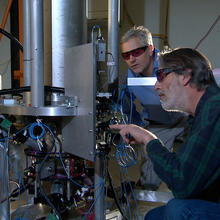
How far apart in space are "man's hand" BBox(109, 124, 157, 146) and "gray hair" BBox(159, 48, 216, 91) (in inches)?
10.1

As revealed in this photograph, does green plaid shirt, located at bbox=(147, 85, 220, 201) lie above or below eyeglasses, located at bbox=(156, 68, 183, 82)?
below

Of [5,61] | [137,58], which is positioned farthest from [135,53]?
[5,61]

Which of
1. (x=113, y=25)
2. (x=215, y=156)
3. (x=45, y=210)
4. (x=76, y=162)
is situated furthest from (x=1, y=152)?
(x=215, y=156)

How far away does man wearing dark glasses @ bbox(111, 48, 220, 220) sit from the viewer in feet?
2.38

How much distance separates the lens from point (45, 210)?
1591mm

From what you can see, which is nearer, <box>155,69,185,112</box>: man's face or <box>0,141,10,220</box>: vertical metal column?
<box>155,69,185,112</box>: man's face

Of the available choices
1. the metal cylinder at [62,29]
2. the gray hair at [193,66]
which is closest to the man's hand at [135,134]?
the gray hair at [193,66]

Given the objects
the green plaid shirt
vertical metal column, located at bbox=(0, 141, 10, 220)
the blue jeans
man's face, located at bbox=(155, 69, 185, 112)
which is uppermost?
man's face, located at bbox=(155, 69, 185, 112)

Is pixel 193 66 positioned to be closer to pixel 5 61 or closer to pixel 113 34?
pixel 113 34

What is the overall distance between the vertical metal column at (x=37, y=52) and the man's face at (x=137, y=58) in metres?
0.71

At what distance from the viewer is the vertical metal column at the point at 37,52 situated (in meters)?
0.95

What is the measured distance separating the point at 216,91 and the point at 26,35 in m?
0.88

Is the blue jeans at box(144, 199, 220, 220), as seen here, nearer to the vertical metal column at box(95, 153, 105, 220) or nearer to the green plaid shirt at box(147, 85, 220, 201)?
the green plaid shirt at box(147, 85, 220, 201)

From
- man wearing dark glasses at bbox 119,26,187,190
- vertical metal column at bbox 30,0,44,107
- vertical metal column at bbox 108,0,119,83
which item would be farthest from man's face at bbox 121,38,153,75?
vertical metal column at bbox 30,0,44,107
